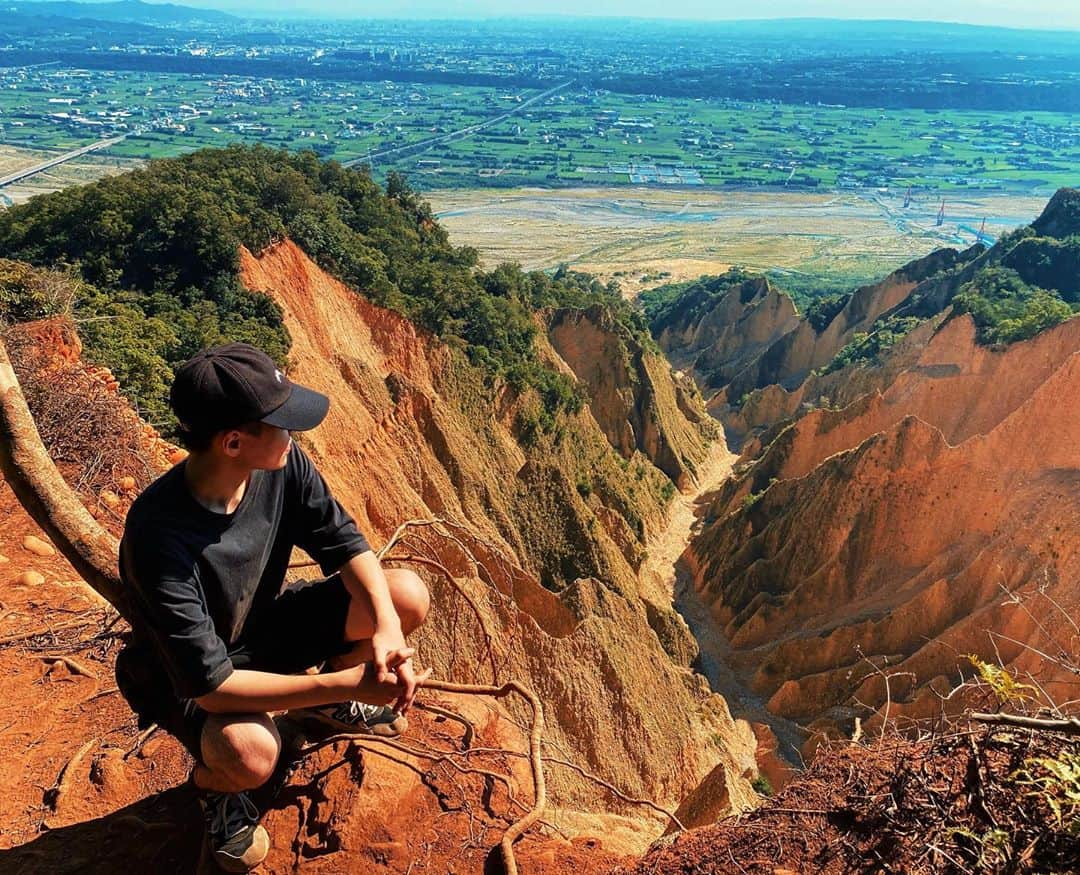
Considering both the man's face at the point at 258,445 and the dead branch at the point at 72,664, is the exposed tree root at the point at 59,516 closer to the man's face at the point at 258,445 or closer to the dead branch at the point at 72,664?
the dead branch at the point at 72,664

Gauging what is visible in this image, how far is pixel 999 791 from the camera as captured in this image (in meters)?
3.63

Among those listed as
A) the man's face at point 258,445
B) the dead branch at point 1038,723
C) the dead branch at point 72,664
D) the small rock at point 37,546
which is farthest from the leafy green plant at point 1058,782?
the small rock at point 37,546

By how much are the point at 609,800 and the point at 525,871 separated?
8597 millimetres

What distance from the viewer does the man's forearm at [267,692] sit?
3.68 meters

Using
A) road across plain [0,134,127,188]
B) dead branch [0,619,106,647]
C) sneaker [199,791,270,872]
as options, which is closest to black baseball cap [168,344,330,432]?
sneaker [199,791,270,872]

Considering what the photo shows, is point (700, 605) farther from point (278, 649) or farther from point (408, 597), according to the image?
point (278, 649)

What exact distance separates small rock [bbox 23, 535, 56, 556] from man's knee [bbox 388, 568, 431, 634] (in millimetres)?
4993

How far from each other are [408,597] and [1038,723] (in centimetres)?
311

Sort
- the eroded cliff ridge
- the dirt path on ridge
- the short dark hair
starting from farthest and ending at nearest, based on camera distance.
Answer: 1. the dirt path on ridge
2. the eroded cliff ridge
3. the short dark hair

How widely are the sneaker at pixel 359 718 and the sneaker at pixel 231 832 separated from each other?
747 mm

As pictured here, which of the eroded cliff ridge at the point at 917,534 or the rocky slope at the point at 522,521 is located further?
the eroded cliff ridge at the point at 917,534

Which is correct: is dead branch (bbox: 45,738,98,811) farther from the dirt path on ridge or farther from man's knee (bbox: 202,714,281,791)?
the dirt path on ridge

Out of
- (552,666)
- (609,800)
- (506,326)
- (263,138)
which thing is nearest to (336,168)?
(506,326)

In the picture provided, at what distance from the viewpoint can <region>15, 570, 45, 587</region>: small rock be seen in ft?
23.3
